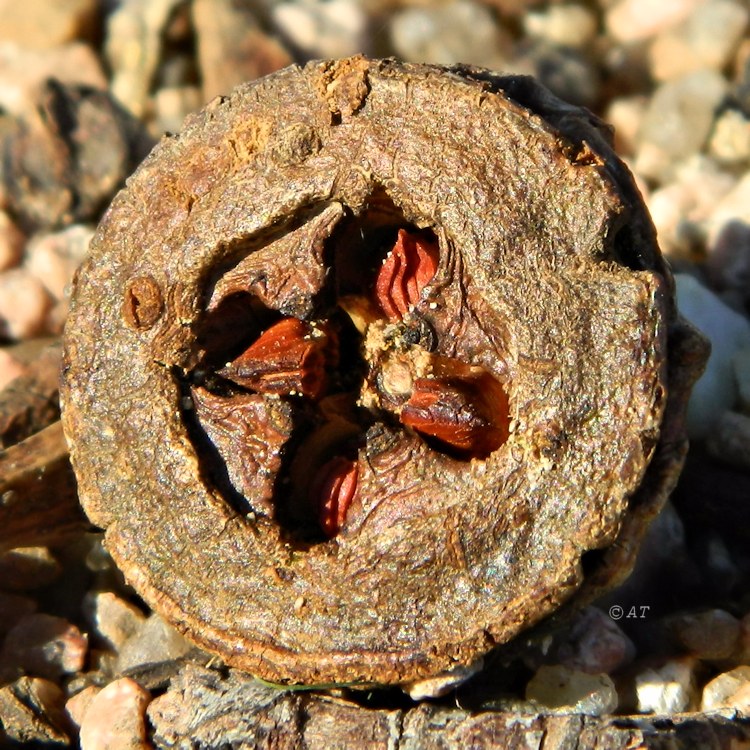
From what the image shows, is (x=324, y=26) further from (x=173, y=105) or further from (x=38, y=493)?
(x=38, y=493)

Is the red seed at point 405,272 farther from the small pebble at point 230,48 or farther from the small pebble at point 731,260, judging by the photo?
the small pebble at point 230,48

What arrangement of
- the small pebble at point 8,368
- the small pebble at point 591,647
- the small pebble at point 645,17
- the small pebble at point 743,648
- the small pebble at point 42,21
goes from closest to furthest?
1. the small pebble at point 591,647
2. the small pebble at point 743,648
3. the small pebble at point 8,368
4. the small pebble at point 42,21
5. the small pebble at point 645,17

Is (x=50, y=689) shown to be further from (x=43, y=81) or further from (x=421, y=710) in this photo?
(x=43, y=81)

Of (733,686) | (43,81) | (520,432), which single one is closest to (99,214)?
(43,81)

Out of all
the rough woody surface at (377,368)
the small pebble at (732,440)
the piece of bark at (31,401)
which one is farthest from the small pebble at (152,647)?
the small pebble at (732,440)

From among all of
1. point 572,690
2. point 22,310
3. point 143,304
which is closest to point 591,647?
point 572,690

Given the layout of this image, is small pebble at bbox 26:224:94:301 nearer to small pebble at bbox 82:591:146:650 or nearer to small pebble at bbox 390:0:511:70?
small pebble at bbox 82:591:146:650
